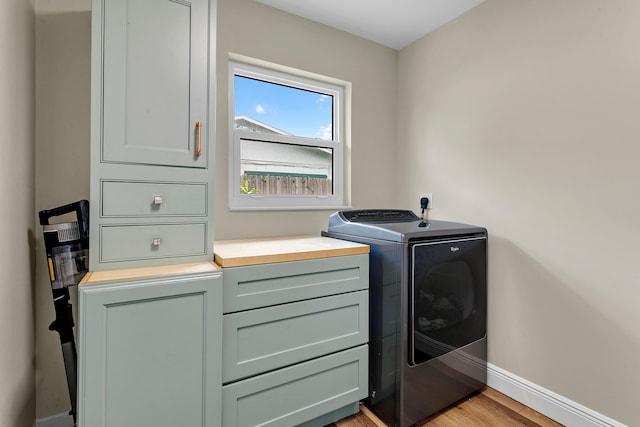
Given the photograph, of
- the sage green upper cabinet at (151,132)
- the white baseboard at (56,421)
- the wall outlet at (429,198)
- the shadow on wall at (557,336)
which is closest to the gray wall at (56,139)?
the white baseboard at (56,421)

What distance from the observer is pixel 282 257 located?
1454 millimetres

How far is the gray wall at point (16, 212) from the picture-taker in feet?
3.58

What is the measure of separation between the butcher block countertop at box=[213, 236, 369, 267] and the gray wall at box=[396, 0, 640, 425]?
926 mm

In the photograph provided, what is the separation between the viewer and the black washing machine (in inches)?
62.2

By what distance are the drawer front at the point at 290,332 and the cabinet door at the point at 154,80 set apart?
752 millimetres

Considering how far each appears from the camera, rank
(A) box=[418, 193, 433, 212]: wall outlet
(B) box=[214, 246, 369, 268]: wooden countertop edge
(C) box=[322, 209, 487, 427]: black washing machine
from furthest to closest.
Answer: (A) box=[418, 193, 433, 212]: wall outlet → (C) box=[322, 209, 487, 427]: black washing machine → (B) box=[214, 246, 369, 268]: wooden countertop edge

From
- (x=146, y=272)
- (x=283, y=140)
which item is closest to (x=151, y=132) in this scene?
(x=146, y=272)

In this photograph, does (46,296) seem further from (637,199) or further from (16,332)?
(637,199)

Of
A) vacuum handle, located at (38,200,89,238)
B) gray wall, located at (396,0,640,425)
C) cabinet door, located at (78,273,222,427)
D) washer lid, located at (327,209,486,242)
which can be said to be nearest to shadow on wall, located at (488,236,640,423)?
gray wall, located at (396,0,640,425)

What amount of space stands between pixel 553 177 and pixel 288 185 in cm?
158

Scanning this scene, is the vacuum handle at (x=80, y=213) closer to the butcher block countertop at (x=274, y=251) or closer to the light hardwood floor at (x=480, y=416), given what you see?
the butcher block countertop at (x=274, y=251)

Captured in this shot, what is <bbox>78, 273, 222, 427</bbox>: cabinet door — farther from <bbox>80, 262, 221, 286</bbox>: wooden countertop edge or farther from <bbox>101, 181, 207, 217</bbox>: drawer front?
<bbox>101, 181, 207, 217</bbox>: drawer front

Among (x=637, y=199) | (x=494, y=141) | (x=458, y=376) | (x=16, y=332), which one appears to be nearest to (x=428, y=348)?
(x=458, y=376)

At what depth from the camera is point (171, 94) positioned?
4.43 ft
